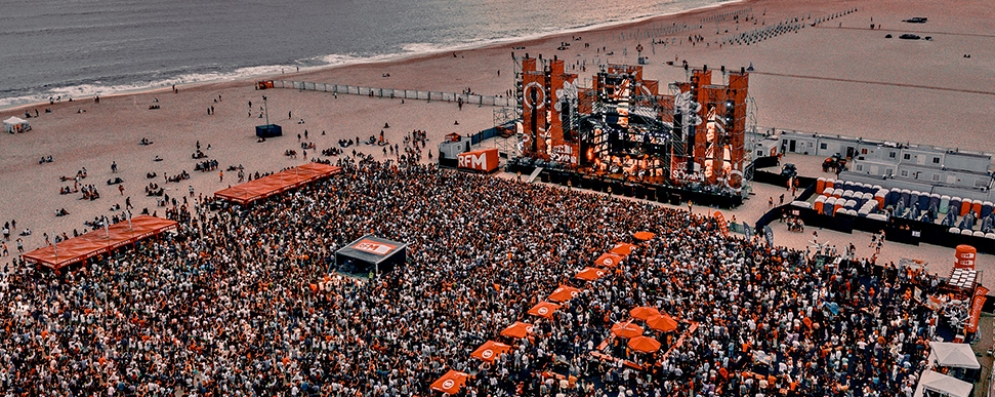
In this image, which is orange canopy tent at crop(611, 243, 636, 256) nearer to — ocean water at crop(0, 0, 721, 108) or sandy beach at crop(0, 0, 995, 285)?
sandy beach at crop(0, 0, 995, 285)

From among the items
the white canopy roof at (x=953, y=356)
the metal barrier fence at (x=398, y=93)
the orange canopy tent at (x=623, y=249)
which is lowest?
the white canopy roof at (x=953, y=356)

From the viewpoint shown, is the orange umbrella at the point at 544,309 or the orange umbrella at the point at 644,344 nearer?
the orange umbrella at the point at 644,344

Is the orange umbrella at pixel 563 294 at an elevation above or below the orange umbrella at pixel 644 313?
above

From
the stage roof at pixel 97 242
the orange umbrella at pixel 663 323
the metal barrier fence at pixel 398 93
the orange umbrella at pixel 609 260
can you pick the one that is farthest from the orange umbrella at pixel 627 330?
the metal barrier fence at pixel 398 93

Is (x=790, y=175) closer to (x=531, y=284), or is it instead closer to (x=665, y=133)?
(x=665, y=133)

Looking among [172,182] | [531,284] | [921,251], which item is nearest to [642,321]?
[531,284]

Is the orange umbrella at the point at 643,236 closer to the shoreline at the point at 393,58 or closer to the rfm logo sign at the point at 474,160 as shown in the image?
the rfm logo sign at the point at 474,160
